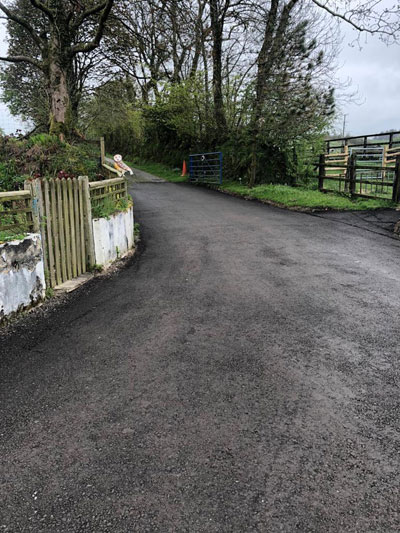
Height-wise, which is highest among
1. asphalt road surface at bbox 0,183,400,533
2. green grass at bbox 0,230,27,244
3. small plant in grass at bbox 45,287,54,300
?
green grass at bbox 0,230,27,244

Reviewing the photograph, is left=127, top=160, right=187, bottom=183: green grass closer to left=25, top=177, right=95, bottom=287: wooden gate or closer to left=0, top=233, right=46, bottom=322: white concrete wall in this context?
left=25, top=177, right=95, bottom=287: wooden gate

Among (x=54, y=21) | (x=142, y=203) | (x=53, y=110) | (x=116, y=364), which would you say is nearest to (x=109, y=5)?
(x=54, y=21)

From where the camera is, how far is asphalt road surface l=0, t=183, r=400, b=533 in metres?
2.15

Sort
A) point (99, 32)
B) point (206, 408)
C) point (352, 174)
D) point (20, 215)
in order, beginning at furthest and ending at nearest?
point (352, 174) < point (99, 32) < point (20, 215) < point (206, 408)

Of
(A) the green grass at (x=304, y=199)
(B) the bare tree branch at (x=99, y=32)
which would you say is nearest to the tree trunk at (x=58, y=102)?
(B) the bare tree branch at (x=99, y=32)

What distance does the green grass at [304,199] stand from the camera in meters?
12.2

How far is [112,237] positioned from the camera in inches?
281

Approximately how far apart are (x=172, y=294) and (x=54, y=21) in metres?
9.49

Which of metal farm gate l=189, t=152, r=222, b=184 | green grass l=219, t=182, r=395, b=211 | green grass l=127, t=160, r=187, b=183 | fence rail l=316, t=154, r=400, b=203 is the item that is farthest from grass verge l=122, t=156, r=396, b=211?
green grass l=127, t=160, r=187, b=183

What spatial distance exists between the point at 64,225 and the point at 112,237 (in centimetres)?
141

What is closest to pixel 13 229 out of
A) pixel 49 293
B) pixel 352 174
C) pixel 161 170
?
pixel 49 293

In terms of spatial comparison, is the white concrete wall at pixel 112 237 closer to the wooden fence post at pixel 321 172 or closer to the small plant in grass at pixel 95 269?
the small plant in grass at pixel 95 269

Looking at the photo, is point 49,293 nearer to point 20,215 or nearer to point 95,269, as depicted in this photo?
point 20,215

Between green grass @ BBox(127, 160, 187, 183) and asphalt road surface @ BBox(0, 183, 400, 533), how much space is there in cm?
1857
